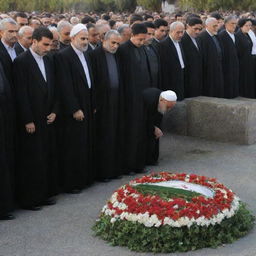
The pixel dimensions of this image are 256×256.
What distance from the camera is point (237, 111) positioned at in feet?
32.5

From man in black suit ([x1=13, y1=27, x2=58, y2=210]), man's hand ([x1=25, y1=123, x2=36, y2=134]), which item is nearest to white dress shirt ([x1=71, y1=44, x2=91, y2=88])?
man in black suit ([x1=13, y1=27, x2=58, y2=210])

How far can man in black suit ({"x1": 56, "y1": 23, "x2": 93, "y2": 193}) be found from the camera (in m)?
7.64

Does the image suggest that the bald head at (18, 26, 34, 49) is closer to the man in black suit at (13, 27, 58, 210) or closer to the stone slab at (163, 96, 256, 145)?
the man in black suit at (13, 27, 58, 210)

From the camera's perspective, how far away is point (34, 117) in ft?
23.4

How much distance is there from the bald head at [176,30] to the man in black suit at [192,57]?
0.71 m

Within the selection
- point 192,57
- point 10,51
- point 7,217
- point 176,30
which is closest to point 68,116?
point 10,51

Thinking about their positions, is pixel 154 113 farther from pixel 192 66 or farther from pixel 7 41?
pixel 192 66

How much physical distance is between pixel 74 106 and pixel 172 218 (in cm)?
245

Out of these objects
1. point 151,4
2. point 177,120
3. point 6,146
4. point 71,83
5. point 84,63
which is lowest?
point 151,4

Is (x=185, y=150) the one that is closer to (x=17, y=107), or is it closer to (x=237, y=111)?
(x=237, y=111)

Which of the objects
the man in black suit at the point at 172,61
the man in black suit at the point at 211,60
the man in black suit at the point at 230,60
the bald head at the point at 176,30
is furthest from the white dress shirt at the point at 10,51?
the man in black suit at the point at 230,60

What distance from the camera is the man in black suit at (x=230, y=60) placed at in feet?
39.0

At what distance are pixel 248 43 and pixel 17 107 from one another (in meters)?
7.00

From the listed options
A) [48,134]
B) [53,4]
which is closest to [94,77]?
[48,134]
